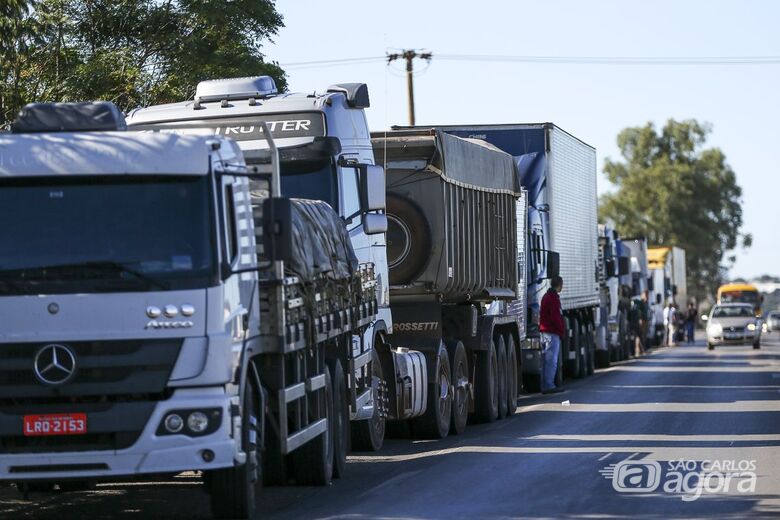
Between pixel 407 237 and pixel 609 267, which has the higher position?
pixel 407 237

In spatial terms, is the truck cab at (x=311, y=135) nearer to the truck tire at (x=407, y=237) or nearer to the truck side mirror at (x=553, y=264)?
the truck tire at (x=407, y=237)

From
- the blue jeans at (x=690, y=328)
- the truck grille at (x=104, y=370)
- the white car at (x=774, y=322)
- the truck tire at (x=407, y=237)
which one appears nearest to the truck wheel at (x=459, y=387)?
the truck tire at (x=407, y=237)

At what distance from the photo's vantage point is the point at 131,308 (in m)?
10.4

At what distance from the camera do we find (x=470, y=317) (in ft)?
64.8

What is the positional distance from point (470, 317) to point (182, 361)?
31.7ft

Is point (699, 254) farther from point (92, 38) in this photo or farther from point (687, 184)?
point (92, 38)

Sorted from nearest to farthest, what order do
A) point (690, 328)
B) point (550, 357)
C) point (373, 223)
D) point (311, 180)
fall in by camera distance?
point (311, 180) < point (373, 223) < point (550, 357) < point (690, 328)

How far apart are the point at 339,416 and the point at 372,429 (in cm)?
242

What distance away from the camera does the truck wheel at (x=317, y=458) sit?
13.3 metres

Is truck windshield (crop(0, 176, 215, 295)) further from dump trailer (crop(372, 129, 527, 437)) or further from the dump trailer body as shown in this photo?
the dump trailer body

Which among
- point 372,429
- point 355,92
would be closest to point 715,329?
point 372,429

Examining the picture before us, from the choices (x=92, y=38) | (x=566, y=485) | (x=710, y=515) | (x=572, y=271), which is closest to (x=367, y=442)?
(x=566, y=485)

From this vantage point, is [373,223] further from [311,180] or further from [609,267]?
[609,267]

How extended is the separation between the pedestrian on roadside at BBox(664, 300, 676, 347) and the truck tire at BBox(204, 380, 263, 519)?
55.0 meters
